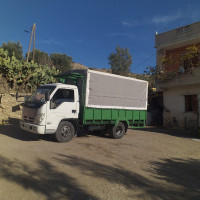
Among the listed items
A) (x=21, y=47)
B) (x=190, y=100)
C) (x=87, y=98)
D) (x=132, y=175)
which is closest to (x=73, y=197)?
(x=132, y=175)

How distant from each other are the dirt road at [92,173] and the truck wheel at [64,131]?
601mm

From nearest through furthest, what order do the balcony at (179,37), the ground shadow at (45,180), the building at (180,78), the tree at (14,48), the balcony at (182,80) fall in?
the ground shadow at (45,180)
the balcony at (182,80)
the building at (180,78)
the balcony at (179,37)
the tree at (14,48)

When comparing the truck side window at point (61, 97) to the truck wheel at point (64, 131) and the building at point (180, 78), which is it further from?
the building at point (180, 78)

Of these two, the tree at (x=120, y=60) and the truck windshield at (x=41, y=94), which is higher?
the tree at (x=120, y=60)

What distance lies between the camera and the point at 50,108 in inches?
274

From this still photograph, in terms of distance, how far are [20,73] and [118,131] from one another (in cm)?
986

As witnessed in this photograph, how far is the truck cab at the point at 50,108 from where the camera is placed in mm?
6773

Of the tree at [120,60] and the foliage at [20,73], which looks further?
the tree at [120,60]

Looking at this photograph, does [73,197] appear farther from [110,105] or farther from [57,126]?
[110,105]

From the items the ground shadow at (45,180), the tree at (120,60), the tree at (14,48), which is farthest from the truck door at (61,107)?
the tree at (120,60)

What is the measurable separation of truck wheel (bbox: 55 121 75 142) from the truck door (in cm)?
24

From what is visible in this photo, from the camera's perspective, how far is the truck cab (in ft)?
22.2

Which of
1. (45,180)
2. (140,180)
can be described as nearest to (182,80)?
(140,180)

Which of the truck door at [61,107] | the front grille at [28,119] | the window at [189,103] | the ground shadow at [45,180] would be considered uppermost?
the window at [189,103]
